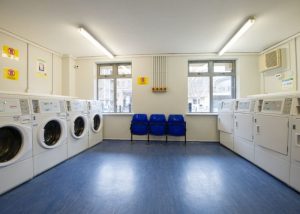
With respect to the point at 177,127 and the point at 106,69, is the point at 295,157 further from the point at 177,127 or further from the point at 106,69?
the point at 106,69

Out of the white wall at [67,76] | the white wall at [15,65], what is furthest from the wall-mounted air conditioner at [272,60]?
the white wall at [15,65]

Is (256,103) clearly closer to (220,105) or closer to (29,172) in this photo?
(220,105)

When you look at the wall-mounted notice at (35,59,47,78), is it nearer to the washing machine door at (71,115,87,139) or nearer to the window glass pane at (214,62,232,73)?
the washing machine door at (71,115,87,139)

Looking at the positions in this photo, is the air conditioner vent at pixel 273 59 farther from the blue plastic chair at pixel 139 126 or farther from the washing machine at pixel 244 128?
the blue plastic chair at pixel 139 126

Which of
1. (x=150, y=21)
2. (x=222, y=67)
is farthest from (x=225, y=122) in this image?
(x=150, y=21)

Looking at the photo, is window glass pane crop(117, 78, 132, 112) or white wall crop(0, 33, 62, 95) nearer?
white wall crop(0, 33, 62, 95)

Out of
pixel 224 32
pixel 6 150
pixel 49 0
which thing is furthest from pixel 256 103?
pixel 6 150

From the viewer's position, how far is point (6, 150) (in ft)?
6.91

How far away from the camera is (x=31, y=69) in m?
3.79

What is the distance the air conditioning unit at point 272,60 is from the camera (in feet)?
12.5

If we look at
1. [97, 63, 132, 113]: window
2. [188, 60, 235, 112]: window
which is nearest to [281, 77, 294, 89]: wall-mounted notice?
[188, 60, 235, 112]: window

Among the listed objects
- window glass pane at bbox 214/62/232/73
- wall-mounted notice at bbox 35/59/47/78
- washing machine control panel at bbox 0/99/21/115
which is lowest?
washing machine control panel at bbox 0/99/21/115

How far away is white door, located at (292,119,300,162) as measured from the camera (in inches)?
77.9

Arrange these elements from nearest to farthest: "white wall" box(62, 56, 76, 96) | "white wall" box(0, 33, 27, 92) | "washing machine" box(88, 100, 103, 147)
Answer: "white wall" box(0, 33, 27, 92) → "washing machine" box(88, 100, 103, 147) → "white wall" box(62, 56, 76, 96)
